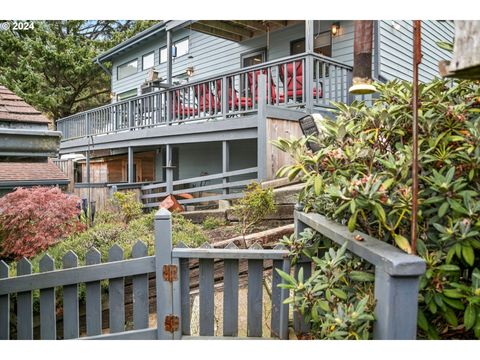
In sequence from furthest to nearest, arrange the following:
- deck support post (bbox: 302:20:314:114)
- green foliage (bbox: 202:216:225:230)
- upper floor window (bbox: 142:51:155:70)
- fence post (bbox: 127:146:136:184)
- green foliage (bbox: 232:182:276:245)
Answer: upper floor window (bbox: 142:51:155:70), fence post (bbox: 127:146:136:184), deck support post (bbox: 302:20:314:114), green foliage (bbox: 202:216:225:230), green foliage (bbox: 232:182:276:245)

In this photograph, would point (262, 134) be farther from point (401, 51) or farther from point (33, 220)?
point (401, 51)

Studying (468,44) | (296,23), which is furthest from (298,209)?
(296,23)

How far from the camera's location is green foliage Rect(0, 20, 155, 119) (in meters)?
2.17

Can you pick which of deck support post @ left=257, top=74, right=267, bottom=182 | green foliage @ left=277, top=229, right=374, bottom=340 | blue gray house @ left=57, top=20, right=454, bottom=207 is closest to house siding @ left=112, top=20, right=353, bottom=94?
blue gray house @ left=57, top=20, right=454, bottom=207

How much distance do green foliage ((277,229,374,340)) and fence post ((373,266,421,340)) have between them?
0.05m

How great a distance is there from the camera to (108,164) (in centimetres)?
743

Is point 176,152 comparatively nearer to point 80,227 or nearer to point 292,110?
point 292,110

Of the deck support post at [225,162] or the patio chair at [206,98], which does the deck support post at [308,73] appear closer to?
the deck support post at [225,162]

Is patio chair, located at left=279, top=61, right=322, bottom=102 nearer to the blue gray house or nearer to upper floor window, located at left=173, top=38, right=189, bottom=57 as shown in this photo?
the blue gray house

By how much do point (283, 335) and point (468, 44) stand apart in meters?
1.39

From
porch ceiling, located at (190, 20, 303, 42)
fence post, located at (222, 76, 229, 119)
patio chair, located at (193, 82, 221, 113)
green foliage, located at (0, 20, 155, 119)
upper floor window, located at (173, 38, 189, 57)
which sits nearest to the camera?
green foliage, located at (0, 20, 155, 119)

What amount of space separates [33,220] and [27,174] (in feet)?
4.06

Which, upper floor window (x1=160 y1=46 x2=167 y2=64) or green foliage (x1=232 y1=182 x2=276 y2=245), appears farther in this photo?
upper floor window (x1=160 y1=46 x2=167 y2=64)

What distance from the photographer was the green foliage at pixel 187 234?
280 centimetres
